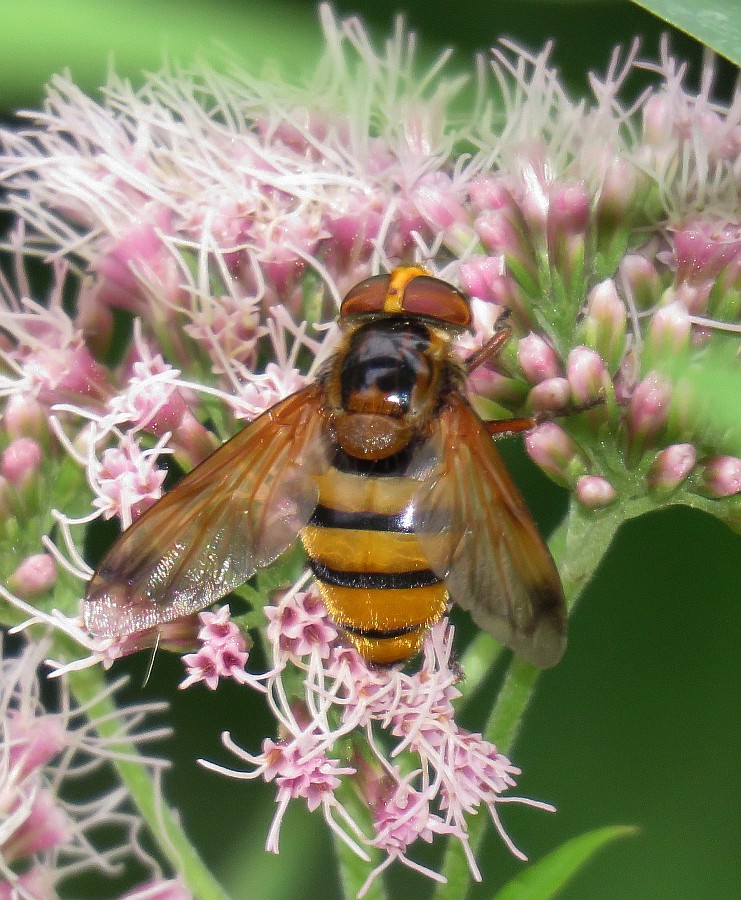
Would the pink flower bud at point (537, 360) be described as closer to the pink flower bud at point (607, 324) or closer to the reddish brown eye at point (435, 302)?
the pink flower bud at point (607, 324)

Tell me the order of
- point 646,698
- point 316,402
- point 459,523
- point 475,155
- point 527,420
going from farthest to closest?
point 646,698
point 475,155
point 527,420
point 316,402
point 459,523

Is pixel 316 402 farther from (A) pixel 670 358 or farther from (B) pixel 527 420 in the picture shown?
(A) pixel 670 358

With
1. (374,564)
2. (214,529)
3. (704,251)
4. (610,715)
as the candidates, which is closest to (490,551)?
(374,564)

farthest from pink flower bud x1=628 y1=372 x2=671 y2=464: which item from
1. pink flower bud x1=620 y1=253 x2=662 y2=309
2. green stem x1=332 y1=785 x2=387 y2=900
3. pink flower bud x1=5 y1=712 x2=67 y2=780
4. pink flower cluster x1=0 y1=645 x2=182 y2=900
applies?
pink flower bud x1=5 y1=712 x2=67 y2=780

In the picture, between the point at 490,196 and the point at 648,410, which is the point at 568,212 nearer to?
the point at 490,196

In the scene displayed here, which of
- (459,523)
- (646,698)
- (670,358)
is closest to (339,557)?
(459,523)

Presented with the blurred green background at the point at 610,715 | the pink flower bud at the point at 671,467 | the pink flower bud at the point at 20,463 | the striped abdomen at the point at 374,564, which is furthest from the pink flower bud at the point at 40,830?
the pink flower bud at the point at 671,467
